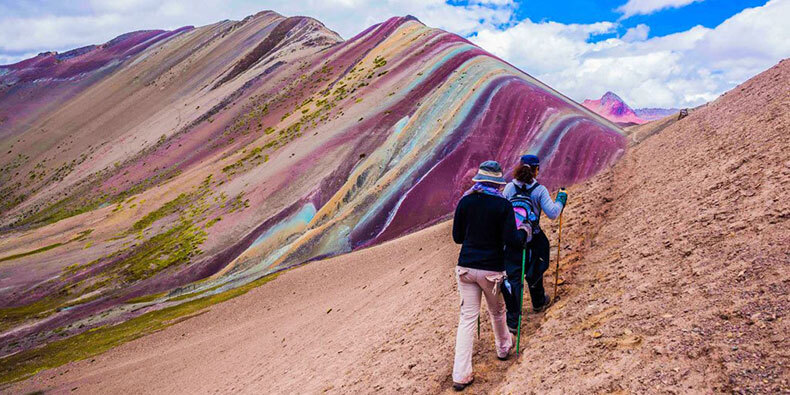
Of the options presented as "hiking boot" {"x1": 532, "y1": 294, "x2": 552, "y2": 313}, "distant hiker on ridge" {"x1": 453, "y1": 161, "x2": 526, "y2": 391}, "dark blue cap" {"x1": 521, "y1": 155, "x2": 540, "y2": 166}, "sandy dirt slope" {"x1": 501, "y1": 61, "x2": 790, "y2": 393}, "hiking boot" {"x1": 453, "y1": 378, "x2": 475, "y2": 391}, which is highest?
"dark blue cap" {"x1": 521, "y1": 155, "x2": 540, "y2": 166}

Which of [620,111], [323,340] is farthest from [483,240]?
[620,111]

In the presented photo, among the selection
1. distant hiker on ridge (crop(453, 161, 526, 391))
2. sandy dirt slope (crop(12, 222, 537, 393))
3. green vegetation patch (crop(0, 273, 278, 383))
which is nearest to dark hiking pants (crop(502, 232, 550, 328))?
distant hiker on ridge (crop(453, 161, 526, 391))

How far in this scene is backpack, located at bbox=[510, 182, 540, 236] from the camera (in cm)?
657

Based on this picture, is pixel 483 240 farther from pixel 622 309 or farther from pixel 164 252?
pixel 164 252

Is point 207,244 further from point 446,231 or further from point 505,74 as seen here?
point 505,74

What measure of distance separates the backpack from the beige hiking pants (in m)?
0.99

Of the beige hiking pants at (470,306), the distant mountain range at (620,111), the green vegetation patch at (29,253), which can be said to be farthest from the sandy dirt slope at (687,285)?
the distant mountain range at (620,111)

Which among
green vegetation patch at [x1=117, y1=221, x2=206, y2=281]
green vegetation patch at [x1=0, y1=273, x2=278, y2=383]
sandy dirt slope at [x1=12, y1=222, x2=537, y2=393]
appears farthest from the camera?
green vegetation patch at [x1=117, y1=221, x2=206, y2=281]

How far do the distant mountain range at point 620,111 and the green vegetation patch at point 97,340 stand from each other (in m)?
50.7

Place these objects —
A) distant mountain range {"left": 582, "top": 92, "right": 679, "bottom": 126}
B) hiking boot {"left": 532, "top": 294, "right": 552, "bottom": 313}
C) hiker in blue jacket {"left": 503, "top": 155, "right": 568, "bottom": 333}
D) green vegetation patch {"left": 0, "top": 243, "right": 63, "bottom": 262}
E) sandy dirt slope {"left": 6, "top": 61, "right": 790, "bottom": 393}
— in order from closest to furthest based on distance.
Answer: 1. sandy dirt slope {"left": 6, "top": 61, "right": 790, "bottom": 393}
2. hiker in blue jacket {"left": 503, "top": 155, "right": 568, "bottom": 333}
3. hiking boot {"left": 532, "top": 294, "right": 552, "bottom": 313}
4. green vegetation patch {"left": 0, "top": 243, "right": 63, "bottom": 262}
5. distant mountain range {"left": 582, "top": 92, "right": 679, "bottom": 126}

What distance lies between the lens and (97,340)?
73.2ft

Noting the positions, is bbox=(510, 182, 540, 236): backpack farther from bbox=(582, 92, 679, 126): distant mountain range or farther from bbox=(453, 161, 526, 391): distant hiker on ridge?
bbox=(582, 92, 679, 126): distant mountain range

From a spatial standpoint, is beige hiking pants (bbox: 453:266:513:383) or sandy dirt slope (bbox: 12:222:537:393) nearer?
beige hiking pants (bbox: 453:266:513:383)

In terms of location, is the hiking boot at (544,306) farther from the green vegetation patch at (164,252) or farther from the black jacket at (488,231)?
the green vegetation patch at (164,252)
